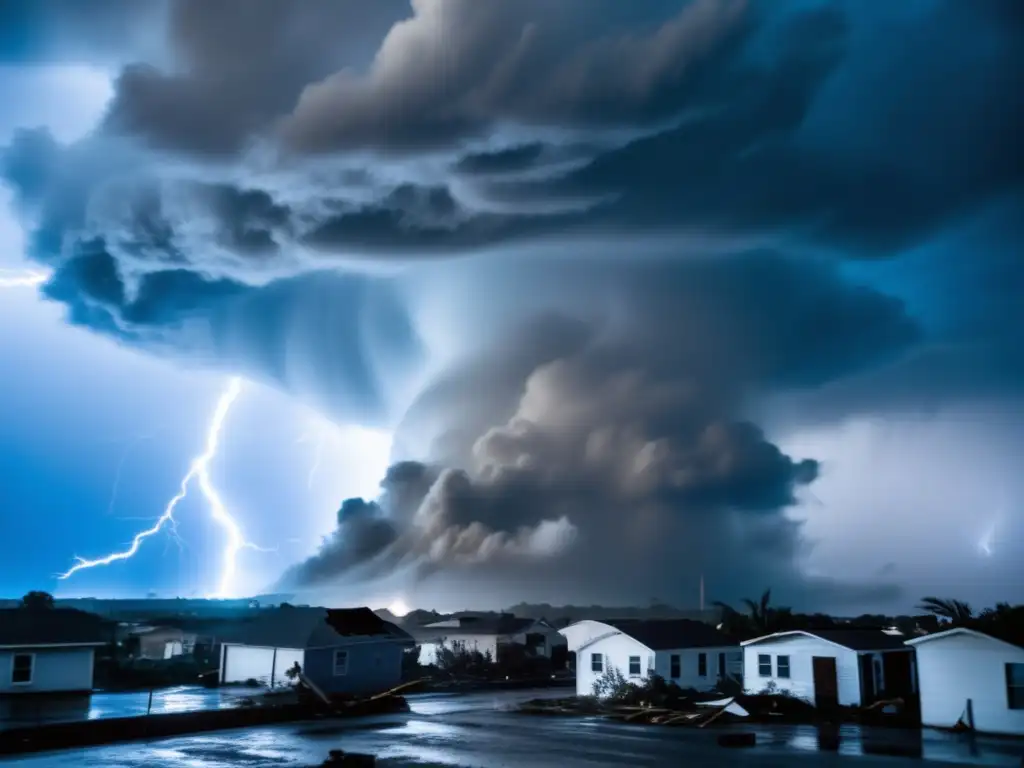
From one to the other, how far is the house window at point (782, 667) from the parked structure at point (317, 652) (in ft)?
64.8

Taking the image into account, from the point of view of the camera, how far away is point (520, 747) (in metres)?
31.4

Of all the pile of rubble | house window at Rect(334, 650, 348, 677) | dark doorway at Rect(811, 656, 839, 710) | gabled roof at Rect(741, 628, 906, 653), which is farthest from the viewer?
house window at Rect(334, 650, 348, 677)

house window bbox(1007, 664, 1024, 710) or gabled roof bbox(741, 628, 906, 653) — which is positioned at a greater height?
gabled roof bbox(741, 628, 906, 653)

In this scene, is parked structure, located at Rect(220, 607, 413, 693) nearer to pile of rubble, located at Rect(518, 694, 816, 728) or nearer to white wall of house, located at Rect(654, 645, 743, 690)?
pile of rubble, located at Rect(518, 694, 816, 728)

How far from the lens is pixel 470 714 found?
42.4 metres

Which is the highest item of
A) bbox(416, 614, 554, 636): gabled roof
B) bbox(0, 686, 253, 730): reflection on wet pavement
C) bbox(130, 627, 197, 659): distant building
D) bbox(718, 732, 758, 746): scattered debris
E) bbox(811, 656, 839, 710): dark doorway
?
bbox(416, 614, 554, 636): gabled roof

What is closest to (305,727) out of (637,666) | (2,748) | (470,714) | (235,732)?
(235,732)

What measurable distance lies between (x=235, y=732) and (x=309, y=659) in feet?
43.9

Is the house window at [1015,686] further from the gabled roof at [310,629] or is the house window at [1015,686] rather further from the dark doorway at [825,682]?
the gabled roof at [310,629]

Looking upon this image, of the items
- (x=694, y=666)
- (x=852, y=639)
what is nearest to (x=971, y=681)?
(x=852, y=639)

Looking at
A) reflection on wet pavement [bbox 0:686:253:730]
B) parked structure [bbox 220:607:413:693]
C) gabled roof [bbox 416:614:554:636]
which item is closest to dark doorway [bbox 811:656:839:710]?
parked structure [bbox 220:607:413:693]

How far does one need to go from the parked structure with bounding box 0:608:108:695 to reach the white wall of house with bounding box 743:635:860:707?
28.4m

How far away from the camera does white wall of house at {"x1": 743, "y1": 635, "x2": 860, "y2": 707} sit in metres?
42.4

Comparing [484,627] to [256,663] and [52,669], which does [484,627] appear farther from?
[52,669]
